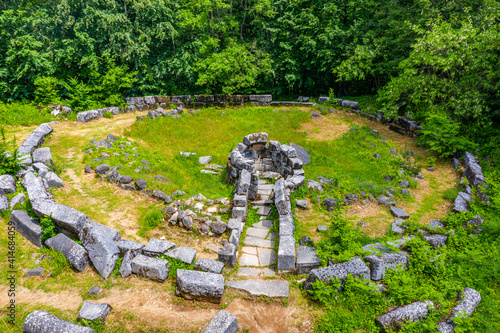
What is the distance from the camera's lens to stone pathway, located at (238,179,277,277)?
697cm

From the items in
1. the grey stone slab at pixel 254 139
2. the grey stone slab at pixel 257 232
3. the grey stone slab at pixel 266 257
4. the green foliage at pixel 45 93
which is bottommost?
the grey stone slab at pixel 257 232

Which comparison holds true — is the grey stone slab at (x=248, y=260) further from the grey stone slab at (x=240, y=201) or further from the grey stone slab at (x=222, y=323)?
the grey stone slab at (x=222, y=323)

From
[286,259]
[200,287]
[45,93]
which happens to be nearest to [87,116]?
[45,93]

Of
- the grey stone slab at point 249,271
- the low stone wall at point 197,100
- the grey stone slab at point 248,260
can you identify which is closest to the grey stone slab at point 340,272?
the grey stone slab at point 249,271

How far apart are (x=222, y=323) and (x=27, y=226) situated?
18.5ft

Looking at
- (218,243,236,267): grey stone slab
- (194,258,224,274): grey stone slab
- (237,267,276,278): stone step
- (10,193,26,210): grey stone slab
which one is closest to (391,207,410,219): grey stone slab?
(237,267,276,278): stone step

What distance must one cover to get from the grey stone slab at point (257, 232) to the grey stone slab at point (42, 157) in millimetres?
7760

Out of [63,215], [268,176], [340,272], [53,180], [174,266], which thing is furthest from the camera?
[268,176]

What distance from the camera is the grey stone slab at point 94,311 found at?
5241 millimetres

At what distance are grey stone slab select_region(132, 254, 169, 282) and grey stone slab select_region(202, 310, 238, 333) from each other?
168cm

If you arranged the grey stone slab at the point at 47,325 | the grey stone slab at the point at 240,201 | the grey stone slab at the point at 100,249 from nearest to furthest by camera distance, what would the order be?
the grey stone slab at the point at 47,325 < the grey stone slab at the point at 100,249 < the grey stone slab at the point at 240,201

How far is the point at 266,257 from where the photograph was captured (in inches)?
293

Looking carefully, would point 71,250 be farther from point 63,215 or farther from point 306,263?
point 306,263

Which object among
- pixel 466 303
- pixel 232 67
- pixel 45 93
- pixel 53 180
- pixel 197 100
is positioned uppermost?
pixel 232 67
